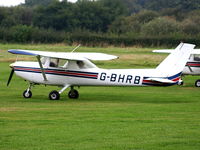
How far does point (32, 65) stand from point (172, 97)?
5071 mm

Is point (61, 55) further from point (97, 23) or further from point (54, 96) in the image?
point (97, 23)

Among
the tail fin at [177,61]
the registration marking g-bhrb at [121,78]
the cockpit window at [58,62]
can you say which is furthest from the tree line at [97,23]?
the registration marking g-bhrb at [121,78]

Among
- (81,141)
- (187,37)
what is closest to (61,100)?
(81,141)

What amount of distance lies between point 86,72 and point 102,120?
5.91 m

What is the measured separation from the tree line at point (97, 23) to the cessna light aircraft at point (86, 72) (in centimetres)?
3320

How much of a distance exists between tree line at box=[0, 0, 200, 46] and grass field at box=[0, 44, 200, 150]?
3261 centimetres

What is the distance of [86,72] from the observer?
66.3ft

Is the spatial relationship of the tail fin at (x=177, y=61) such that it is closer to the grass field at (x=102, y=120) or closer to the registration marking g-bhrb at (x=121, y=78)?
the registration marking g-bhrb at (x=121, y=78)

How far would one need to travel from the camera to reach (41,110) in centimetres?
1669

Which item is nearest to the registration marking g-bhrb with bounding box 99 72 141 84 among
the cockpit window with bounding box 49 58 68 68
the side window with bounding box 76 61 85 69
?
the side window with bounding box 76 61 85 69

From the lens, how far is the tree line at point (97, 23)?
191ft

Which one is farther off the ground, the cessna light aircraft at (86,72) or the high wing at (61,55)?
the high wing at (61,55)

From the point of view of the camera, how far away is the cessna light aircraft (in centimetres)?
1956

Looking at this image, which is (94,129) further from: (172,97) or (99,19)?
(99,19)
